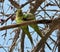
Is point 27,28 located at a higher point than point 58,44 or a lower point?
higher

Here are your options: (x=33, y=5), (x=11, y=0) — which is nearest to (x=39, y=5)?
(x=33, y=5)

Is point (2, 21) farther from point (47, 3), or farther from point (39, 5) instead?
point (47, 3)

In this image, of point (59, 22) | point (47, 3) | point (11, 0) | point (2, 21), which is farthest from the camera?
point (47, 3)

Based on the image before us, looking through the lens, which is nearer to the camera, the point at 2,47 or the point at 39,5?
the point at 39,5

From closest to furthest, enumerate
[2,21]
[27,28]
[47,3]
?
[27,28] → [2,21] → [47,3]

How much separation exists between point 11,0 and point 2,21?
22cm

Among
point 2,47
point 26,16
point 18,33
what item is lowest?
point 2,47

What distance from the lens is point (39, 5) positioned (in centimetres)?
162

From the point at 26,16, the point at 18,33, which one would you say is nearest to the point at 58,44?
the point at 18,33

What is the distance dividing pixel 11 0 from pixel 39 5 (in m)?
0.23

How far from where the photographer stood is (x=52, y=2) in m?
1.87

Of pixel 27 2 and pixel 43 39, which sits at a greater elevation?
pixel 27 2

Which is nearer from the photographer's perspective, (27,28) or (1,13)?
(27,28)

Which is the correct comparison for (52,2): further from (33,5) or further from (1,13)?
(1,13)
